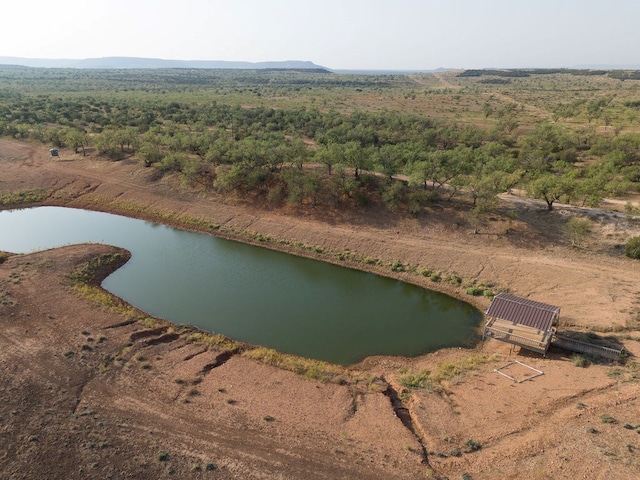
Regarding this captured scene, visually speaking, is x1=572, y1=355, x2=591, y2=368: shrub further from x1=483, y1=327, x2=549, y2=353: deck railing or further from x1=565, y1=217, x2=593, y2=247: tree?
x1=565, y1=217, x2=593, y2=247: tree

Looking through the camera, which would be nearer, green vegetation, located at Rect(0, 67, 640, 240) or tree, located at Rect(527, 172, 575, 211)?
tree, located at Rect(527, 172, 575, 211)

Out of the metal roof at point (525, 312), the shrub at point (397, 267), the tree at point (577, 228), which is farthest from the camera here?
the shrub at point (397, 267)

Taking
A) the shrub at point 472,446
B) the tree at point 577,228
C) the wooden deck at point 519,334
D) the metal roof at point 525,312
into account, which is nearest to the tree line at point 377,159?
the tree at point 577,228

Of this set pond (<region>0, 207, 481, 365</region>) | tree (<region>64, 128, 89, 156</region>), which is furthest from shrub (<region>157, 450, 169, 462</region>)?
tree (<region>64, 128, 89, 156</region>)

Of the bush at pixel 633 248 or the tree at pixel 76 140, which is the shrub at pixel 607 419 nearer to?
the bush at pixel 633 248

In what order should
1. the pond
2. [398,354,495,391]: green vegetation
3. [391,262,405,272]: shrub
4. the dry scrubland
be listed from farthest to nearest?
[391,262,405,272]: shrub < the pond < [398,354,495,391]: green vegetation < the dry scrubland

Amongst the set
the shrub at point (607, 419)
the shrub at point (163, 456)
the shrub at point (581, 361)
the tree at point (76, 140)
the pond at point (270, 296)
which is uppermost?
the tree at point (76, 140)
